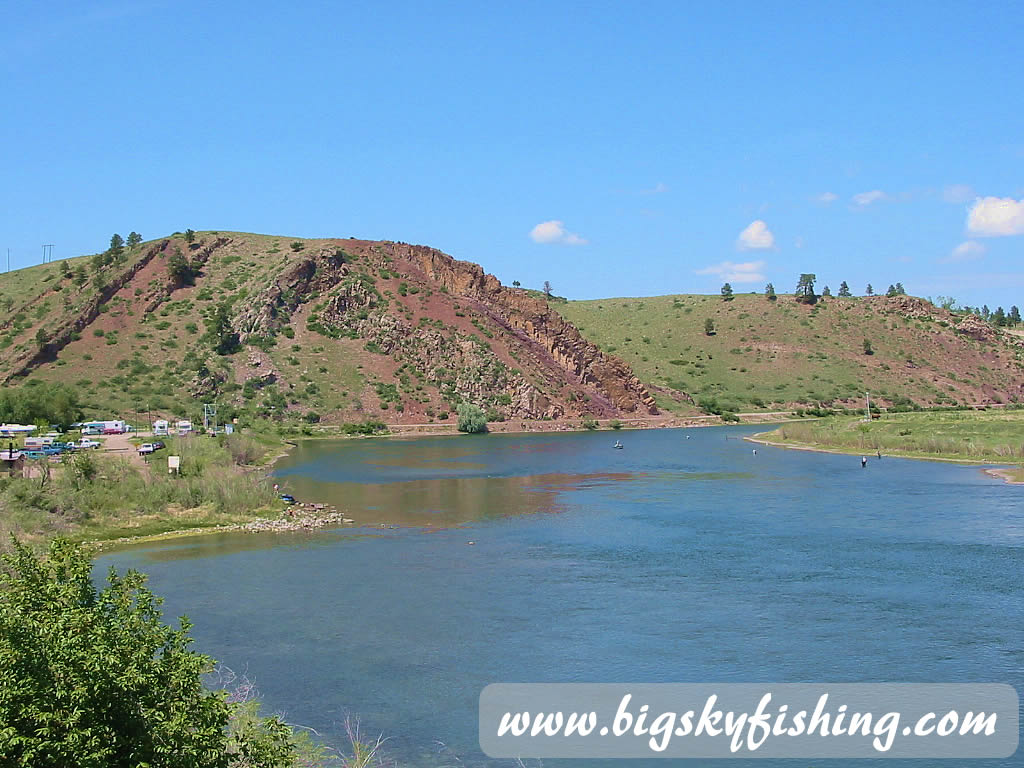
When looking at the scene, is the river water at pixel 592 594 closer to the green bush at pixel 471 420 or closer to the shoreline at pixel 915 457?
the shoreline at pixel 915 457

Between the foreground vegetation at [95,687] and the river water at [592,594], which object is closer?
the foreground vegetation at [95,687]

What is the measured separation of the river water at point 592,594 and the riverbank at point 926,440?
1083 centimetres

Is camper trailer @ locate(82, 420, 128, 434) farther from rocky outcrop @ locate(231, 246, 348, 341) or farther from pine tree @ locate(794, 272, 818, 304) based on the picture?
pine tree @ locate(794, 272, 818, 304)

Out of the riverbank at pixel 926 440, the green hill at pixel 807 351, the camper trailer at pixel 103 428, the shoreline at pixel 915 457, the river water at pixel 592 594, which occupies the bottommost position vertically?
the river water at pixel 592 594

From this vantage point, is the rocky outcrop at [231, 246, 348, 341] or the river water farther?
the rocky outcrop at [231, 246, 348, 341]

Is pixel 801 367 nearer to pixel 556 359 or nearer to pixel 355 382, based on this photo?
pixel 556 359

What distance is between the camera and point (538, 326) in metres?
118

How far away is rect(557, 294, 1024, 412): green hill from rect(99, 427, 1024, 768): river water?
7548 centimetres

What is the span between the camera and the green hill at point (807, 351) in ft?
403

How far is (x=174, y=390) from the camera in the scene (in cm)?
8950

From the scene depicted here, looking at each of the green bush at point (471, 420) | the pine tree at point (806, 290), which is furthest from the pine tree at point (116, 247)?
the pine tree at point (806, 290)

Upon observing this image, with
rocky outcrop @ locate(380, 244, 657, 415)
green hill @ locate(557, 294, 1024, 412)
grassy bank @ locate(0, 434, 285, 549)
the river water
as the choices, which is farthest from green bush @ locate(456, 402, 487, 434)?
grassy bank @ locate(0, 434, 285, 549)

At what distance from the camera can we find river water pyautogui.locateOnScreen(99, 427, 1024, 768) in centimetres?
1844

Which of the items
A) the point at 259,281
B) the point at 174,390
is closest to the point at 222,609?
the point at 174,390
